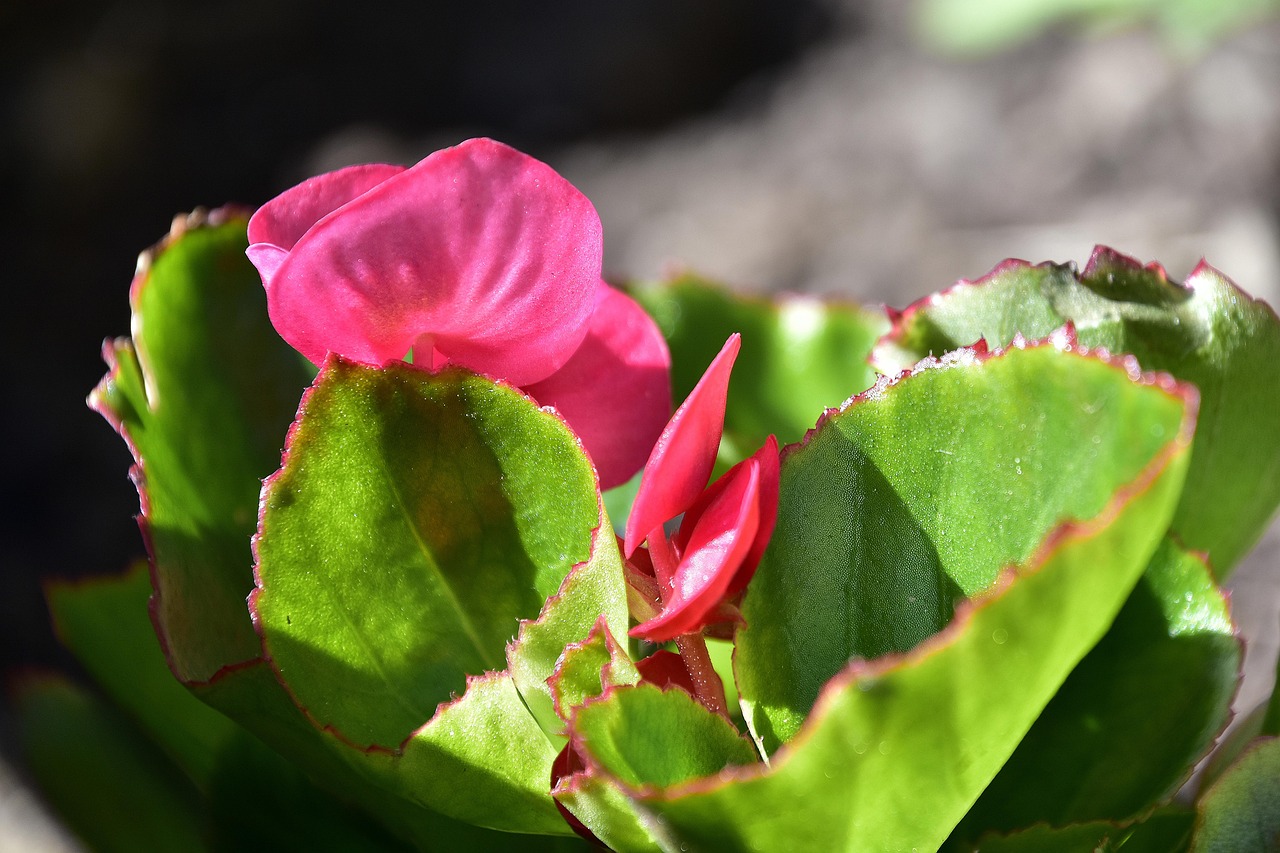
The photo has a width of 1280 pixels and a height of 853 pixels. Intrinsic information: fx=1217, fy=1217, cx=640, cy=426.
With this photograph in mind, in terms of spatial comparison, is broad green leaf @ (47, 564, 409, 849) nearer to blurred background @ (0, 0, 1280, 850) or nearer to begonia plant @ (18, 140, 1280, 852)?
begonia plant @ (18, 140, 1280, 852)

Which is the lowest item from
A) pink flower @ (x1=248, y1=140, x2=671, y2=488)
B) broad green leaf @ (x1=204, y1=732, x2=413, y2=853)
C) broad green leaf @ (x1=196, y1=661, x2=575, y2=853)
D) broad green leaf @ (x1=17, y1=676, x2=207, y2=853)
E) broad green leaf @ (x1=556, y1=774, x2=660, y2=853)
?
broad green leaf @ (x1=17, y1=676, x2=207, y2=853)

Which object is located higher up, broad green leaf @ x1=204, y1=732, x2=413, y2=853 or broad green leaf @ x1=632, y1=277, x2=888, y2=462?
broad green leaf @ x1=632, y1=277, x2=888, y2=462

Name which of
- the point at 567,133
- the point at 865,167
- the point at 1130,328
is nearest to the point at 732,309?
the point at 1130,328

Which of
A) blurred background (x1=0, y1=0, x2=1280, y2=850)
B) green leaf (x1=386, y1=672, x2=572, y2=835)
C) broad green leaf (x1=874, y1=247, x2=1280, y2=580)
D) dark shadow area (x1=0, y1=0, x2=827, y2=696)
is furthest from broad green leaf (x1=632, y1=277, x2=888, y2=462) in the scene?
dark shadow area (x1=0, y1=0, x2=827, y2=696)

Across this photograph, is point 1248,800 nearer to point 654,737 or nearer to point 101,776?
point 654,737

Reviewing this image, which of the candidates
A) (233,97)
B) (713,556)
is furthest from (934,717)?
(233,97)

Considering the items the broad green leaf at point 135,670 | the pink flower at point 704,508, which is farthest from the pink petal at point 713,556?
the broad green leaf at point 135,670

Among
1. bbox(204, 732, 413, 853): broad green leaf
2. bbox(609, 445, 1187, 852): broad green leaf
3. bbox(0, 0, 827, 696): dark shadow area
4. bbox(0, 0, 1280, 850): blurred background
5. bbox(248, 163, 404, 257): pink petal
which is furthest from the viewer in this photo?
bbox(0, 0, 827, 696): dark shadow area
